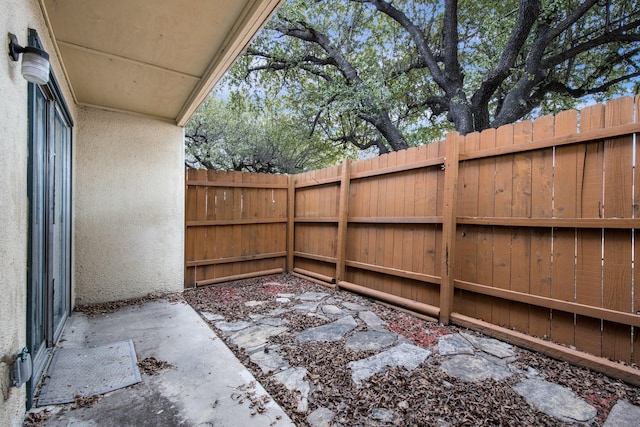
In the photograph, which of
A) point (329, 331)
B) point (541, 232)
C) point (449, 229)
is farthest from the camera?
point (449, 229)

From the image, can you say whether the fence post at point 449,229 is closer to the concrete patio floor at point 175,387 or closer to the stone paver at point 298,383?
the stone paver at point 298,383

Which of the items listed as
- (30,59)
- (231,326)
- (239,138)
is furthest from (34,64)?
(239,138)

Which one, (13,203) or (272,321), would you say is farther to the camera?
(272,321)

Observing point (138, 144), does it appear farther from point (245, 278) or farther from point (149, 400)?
point (149, 400)

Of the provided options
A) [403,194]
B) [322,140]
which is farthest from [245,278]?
[322,140]

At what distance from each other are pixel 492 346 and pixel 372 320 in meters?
1.07

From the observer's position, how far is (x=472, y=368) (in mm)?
2021

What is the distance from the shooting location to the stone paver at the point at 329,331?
2.52 m

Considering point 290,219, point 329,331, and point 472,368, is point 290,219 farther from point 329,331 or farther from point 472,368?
point 472,368

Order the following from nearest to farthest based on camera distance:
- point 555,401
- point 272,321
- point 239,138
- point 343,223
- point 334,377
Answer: point 555,401
point 334,377
point 272,321
point 343,223
point 239,138

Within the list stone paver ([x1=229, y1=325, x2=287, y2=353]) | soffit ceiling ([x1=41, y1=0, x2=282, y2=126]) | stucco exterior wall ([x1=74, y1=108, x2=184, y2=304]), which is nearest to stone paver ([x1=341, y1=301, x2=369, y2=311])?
stone paver ([x1=229, y1=325, x2=287, y2=353])

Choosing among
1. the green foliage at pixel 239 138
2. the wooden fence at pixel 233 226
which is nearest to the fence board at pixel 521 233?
the wooden fence at pixel 233 226

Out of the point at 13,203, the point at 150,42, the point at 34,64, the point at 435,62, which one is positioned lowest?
the point at 13,203

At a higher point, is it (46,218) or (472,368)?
(46,218)
